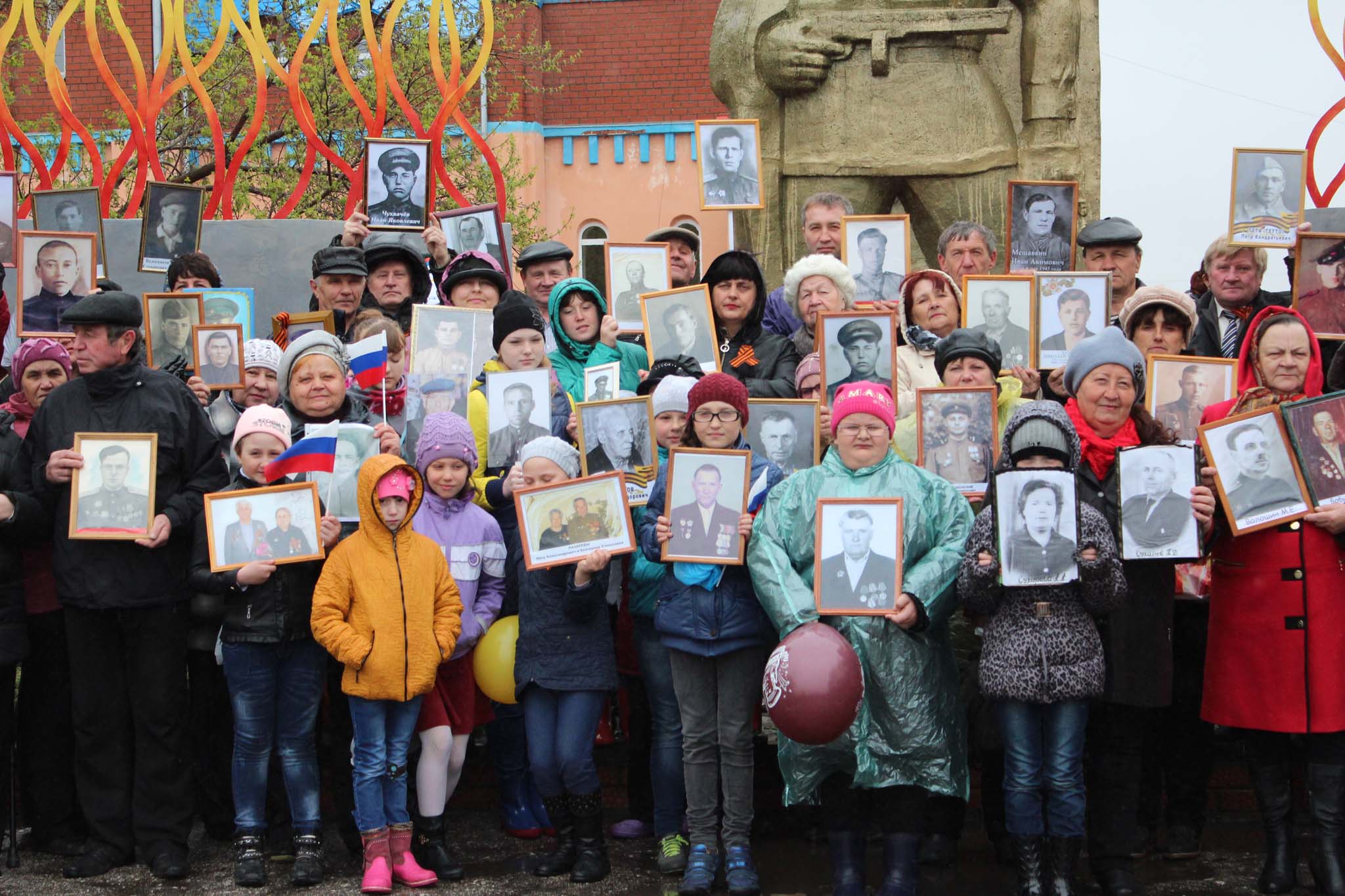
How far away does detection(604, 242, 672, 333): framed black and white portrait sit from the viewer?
7531mm

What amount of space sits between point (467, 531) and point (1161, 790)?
2833 millimetres

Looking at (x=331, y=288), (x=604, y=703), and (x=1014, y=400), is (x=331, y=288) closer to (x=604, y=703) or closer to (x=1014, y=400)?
(x=604, y=703)

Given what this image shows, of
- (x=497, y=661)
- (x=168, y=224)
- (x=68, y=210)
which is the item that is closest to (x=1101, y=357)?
(x=497, y=661)

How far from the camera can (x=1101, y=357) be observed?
5652 millimetres

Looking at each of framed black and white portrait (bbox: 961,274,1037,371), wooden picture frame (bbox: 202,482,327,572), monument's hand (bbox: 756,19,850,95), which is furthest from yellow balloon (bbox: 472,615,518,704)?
monument's hand (bbox: 756,19,850,95)

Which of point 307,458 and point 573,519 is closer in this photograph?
point 573,519

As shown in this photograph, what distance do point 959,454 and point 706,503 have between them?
1069mm

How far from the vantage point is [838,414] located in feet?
18.2

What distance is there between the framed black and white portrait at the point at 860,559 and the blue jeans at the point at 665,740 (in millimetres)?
837

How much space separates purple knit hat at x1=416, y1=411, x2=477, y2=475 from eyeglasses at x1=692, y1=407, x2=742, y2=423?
0.91m

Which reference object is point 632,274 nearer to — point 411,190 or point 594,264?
point 411,190

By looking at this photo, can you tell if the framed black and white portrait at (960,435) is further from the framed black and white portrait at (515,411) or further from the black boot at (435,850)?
the black boot at (435,850)

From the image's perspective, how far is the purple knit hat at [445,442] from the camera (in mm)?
6004

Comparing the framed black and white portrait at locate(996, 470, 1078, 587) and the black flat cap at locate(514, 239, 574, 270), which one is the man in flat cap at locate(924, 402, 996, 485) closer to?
the framed black and white portrait at locate(996, 470, 1078, 587)
